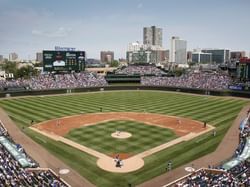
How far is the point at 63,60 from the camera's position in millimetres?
78438

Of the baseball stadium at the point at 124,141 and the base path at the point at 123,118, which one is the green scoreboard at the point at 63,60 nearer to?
the baseball stadium at the point at 124,141

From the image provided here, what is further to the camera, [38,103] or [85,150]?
[38,103]

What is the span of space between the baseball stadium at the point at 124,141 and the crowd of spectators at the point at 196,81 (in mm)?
6972

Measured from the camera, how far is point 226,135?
115ft

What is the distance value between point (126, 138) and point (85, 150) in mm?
5974

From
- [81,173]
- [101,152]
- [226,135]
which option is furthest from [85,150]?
[226,135]

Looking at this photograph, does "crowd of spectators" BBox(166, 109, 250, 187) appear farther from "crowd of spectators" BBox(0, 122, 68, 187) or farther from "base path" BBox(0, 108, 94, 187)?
"crowd of spectators" BBox(0, 122, 68, 187)

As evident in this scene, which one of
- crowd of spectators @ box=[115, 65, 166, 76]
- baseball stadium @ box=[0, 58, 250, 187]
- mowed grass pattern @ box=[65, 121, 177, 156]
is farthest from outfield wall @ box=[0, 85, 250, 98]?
mowed grass pattern @ box=[65, 121, 177, 156]

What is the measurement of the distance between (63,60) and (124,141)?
51.1m

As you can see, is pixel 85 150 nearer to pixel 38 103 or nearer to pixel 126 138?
pixel 126 138

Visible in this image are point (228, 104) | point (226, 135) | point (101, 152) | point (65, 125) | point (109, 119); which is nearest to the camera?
point (101, 152)

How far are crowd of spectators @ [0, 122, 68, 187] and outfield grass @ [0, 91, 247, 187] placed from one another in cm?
292

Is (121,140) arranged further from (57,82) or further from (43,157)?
(57,82)

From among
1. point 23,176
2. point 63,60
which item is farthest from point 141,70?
point 23,176
